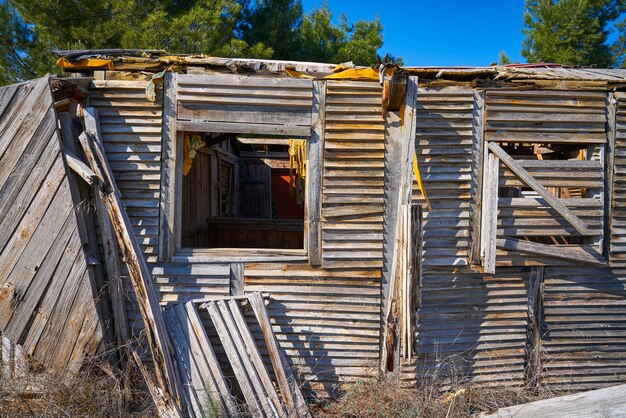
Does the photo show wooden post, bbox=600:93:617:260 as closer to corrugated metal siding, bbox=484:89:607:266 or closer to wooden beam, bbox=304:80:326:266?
corrugated metal siding, bbox=484:89:607:266

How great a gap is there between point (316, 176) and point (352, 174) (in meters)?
0.43

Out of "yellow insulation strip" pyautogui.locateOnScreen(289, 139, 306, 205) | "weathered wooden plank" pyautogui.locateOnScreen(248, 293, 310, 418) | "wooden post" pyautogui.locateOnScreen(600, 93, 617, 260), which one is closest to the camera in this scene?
"weathered wooden plank" pyautogui.locateOnScreen(248, 293, 310, 418)

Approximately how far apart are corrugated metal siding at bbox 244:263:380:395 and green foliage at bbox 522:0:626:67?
38.3 ft

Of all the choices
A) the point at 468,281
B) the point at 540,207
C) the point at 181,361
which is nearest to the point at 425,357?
the point at 468,281

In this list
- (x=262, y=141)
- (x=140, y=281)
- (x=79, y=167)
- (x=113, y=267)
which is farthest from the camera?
(x=262, y=141)

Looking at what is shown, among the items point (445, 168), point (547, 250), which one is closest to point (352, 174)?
point (445, 168)

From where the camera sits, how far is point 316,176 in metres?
4.90

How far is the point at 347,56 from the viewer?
13719mm

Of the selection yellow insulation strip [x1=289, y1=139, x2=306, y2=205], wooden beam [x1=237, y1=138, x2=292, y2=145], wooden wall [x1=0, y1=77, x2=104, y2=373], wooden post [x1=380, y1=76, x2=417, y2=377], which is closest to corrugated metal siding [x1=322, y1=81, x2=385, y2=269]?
wooden post [x1=380, y1=76, x2=417, y2=377]

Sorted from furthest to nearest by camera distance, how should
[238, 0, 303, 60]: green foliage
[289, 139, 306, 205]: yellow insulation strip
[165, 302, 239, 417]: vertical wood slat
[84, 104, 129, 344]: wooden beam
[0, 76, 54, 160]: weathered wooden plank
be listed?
[238, 0, 303, 60]: green foliage < [289, 139, 306, 205]: yellow insulation strip < [84, 104, 129, 344]: wooden beam < [0, 76, 54, 160]: weathered wooden plank < [165, 302, 239, 417]: vertical wood slat

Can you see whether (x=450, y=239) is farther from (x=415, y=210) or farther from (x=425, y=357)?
(x=425, y=357)

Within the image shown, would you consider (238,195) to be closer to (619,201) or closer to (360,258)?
(360,258)

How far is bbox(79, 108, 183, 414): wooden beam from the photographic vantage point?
4.09m

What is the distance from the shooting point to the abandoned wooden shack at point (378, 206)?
479 cm
